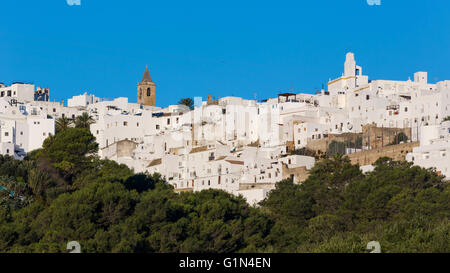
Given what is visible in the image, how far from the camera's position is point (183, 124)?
64.6 meters

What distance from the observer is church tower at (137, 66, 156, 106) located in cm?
8456

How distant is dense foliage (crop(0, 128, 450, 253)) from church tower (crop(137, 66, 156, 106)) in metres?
35.6

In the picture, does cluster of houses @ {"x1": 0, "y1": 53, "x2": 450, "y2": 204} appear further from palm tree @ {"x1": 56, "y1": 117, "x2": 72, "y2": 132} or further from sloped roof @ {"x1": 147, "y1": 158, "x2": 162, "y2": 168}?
palm tree @ {"x1": 56, "y1": 117, "x2": 72, "y2": 132}

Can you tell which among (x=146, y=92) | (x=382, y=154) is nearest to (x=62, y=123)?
(x=146, y=92)

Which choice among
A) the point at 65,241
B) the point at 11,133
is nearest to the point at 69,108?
the point at 11,133

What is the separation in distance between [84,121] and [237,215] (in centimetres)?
2752

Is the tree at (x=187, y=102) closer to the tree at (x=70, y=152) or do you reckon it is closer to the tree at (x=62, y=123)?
the tree at (x=62, y=123)

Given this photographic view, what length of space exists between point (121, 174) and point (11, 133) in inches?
564

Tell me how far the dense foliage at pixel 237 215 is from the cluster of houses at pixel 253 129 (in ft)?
9.80

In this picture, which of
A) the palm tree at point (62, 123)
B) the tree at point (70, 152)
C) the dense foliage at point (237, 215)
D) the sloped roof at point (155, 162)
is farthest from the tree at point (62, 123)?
the dense foliage at point (237, 215)

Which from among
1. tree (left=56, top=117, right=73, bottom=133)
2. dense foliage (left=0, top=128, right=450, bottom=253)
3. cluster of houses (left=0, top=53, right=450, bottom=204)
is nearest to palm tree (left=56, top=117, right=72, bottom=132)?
tree (left=56, top=117, right=73, bottom=133)

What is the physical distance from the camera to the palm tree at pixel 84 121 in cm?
6581
